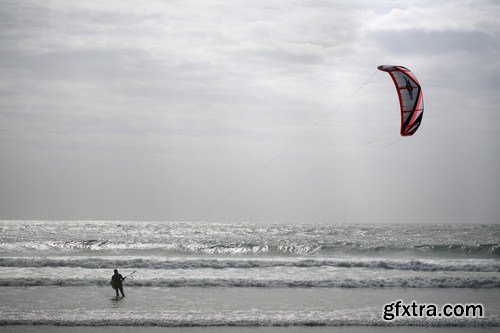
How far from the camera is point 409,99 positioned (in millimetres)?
17469

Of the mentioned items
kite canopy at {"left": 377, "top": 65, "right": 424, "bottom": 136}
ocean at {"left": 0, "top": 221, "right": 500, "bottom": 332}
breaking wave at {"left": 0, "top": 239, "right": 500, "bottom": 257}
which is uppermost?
kite canopy at {"left": 377, "top": 65, "right": 424, "bottom": 136}

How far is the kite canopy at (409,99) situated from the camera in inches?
685

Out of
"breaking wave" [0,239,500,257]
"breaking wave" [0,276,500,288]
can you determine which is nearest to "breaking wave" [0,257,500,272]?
"breaking wave" [0,276,500,288]

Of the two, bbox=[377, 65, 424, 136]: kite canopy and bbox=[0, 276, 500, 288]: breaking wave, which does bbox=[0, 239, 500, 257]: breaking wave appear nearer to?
bbox=[0, 276, 500, 288]: breaking wave

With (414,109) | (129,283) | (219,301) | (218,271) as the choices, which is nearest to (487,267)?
(414,109)

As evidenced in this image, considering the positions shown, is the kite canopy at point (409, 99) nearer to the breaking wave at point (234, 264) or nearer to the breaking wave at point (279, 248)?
the breaking wave at point (234, 264)

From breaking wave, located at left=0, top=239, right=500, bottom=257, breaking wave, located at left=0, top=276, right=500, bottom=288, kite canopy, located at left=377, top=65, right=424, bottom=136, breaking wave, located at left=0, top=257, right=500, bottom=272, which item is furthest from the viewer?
breaking wave, located at left=0, top=239, right=500, bottom=257

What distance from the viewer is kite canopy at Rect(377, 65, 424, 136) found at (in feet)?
57.1

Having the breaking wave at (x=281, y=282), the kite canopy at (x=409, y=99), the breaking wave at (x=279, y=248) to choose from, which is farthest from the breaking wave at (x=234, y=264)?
the kite canopy at (x=409, y=99)

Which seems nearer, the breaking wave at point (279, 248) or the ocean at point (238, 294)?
the ocean at point (238, 294)

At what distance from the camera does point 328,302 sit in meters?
15.9

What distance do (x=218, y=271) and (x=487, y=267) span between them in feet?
38.9

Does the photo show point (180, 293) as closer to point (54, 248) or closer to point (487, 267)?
point (487, 267)

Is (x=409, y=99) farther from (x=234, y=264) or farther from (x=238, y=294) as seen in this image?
(x=234, y=264)
